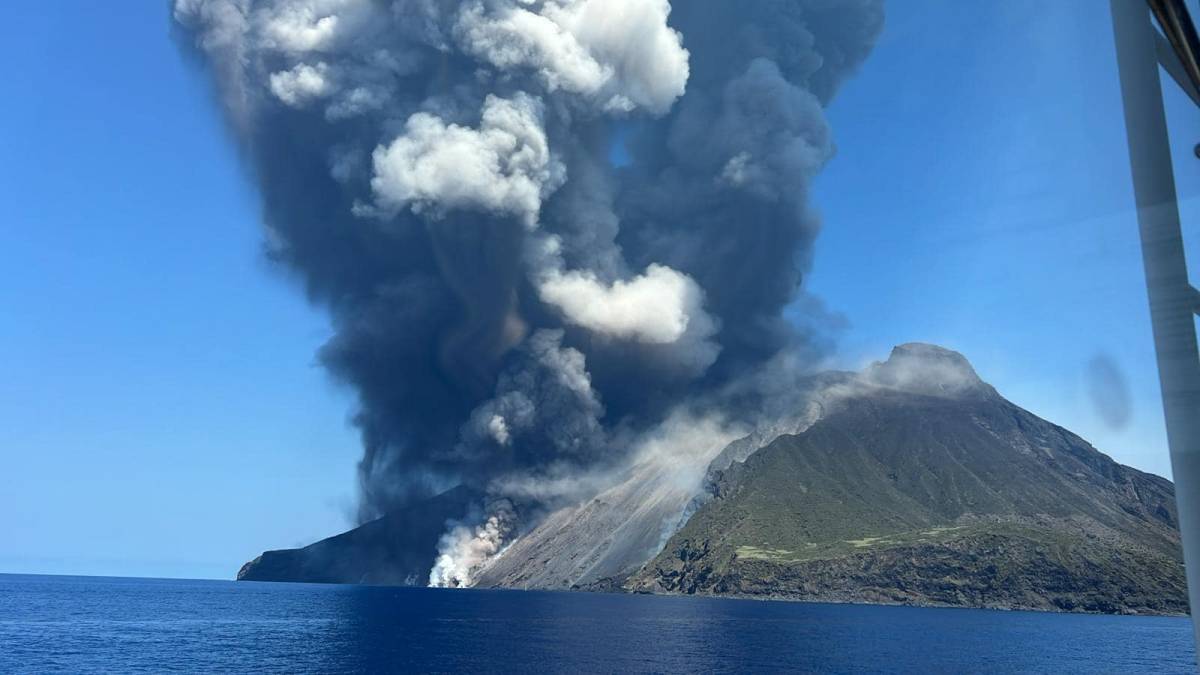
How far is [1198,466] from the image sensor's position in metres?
7.69

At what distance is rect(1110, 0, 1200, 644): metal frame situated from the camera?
767cm

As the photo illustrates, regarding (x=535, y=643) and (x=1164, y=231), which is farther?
(x=535, y=643)

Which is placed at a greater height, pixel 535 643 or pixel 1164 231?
pixel 1164 231

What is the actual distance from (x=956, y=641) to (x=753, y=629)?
3193 cm

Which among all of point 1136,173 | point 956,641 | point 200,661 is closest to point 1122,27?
point 1136,173

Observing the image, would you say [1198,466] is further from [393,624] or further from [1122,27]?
[393,624]

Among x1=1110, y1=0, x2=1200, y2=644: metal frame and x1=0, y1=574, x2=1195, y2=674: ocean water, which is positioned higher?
x1=1110, y1=0, x2=1200, y2=644: metal frame

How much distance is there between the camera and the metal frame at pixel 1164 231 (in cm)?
767

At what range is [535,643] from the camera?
373 ft

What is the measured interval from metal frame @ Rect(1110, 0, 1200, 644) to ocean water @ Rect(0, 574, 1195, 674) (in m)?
84.4

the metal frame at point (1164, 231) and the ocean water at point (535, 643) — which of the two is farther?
the ocean water at point (535, 643)

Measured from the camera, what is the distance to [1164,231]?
8016mm

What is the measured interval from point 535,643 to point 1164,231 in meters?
114

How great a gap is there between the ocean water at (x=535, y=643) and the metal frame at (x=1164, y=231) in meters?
84.4
